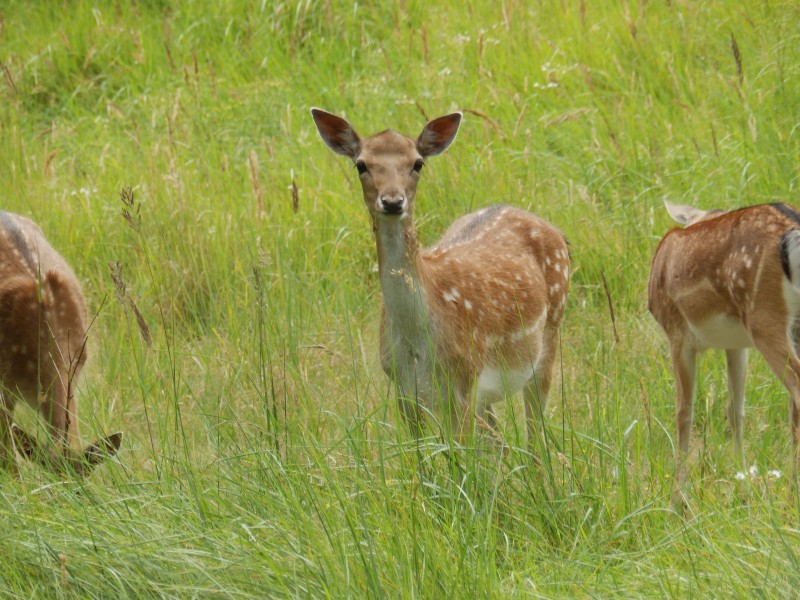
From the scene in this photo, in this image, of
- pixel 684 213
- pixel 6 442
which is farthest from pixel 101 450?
pixel 684 213

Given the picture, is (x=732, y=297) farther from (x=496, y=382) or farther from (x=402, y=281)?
(x=402, y=281)

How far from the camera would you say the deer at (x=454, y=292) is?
17.4ft

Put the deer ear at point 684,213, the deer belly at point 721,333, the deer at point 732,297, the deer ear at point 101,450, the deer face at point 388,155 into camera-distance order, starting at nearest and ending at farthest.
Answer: the deer ear at point 101,450 < the deer face at point 388,155 < the deer at point 732,297 < the deer belly at point 721,333 < the deer ear at point 684,213

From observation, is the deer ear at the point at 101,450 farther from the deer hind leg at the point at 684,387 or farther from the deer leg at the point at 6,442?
the deer hind leg at the point at 684,387

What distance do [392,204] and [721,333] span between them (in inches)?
67.3

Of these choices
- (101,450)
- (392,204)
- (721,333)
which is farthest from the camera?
(721,333)

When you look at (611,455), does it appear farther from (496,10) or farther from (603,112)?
(496,10)

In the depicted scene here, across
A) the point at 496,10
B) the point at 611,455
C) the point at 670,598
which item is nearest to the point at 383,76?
the point at 496,10

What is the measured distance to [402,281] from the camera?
210 inches

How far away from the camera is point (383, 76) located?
996cm

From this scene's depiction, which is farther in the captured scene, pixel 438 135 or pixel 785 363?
pixel 438 135

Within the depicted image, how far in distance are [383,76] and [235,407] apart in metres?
4.79

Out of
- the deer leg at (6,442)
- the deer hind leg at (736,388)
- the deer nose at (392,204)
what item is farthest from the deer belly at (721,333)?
the deer leg at (6,442)

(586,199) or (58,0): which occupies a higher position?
(58,0)
